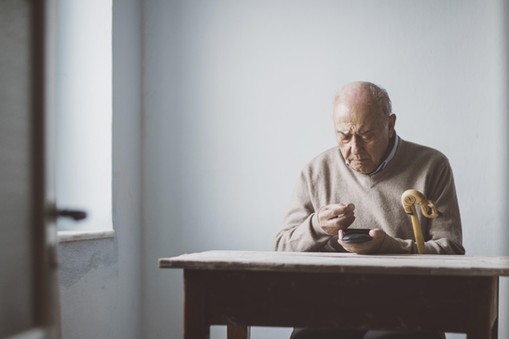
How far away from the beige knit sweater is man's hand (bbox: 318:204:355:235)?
0.31ft

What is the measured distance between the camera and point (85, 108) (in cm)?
350

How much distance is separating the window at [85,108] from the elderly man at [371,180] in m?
1.05

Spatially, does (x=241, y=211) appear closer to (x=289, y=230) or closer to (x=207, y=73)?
(x=207, y=73)

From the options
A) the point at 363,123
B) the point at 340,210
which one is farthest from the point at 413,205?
the point at 363,123

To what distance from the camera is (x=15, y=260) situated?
1.08 meters

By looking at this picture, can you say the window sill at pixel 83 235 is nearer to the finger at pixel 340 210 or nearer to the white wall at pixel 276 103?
the white wall at pixel 276 103

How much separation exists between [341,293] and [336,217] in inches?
21.9

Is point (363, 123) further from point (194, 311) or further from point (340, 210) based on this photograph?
point (194, 311)

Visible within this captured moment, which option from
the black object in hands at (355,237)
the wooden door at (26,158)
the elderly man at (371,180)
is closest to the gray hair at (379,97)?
the elderly man at (371,180)

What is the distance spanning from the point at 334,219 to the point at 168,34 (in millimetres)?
1888

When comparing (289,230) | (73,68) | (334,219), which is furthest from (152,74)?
(334,219)

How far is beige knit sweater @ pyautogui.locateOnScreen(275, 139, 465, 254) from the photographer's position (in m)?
2.70

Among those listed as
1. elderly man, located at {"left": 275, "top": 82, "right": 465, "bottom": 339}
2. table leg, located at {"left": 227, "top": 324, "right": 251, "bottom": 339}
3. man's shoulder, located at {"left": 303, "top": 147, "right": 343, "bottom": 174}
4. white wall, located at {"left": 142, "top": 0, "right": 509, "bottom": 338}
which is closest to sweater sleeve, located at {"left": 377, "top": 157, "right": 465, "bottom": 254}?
elderly man, located at {"left": 275, "top": 82, "right": 465, "bottom": 339}

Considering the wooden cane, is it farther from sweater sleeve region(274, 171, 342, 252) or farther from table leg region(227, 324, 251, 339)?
table leg region(227, 324, 251, 339)
